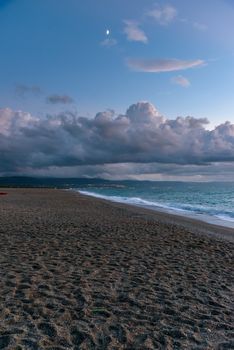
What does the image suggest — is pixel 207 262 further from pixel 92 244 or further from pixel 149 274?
pixel 92 244

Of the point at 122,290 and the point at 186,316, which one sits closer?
the point at 186,316

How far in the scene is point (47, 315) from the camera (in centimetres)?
655

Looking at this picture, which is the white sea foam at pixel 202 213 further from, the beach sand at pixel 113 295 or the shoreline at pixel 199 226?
the beach sand at pixel 113 295

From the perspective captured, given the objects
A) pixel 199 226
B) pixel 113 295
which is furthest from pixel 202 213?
pixel 113 295

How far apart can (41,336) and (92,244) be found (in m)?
8.37

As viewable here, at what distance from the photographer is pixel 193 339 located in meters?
5.90

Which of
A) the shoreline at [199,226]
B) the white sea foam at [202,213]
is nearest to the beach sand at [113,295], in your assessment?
the shoreline at [199,226]

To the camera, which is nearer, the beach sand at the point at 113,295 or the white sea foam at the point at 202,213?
the beach sand at the point at 113,295

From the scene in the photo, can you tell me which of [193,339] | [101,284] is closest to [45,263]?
[101,284]

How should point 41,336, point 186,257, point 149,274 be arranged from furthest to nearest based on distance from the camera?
1. point 186,257
2. point 149,274
3. point 41,336

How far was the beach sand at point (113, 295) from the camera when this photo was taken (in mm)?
5824

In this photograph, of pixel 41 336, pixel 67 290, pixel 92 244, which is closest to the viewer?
pixel 41 336

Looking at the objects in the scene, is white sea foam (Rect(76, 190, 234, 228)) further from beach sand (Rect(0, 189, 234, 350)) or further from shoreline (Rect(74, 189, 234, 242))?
beach sand (Rect(0, 189, 234, 350))

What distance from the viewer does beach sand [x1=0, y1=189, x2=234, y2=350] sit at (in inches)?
229
